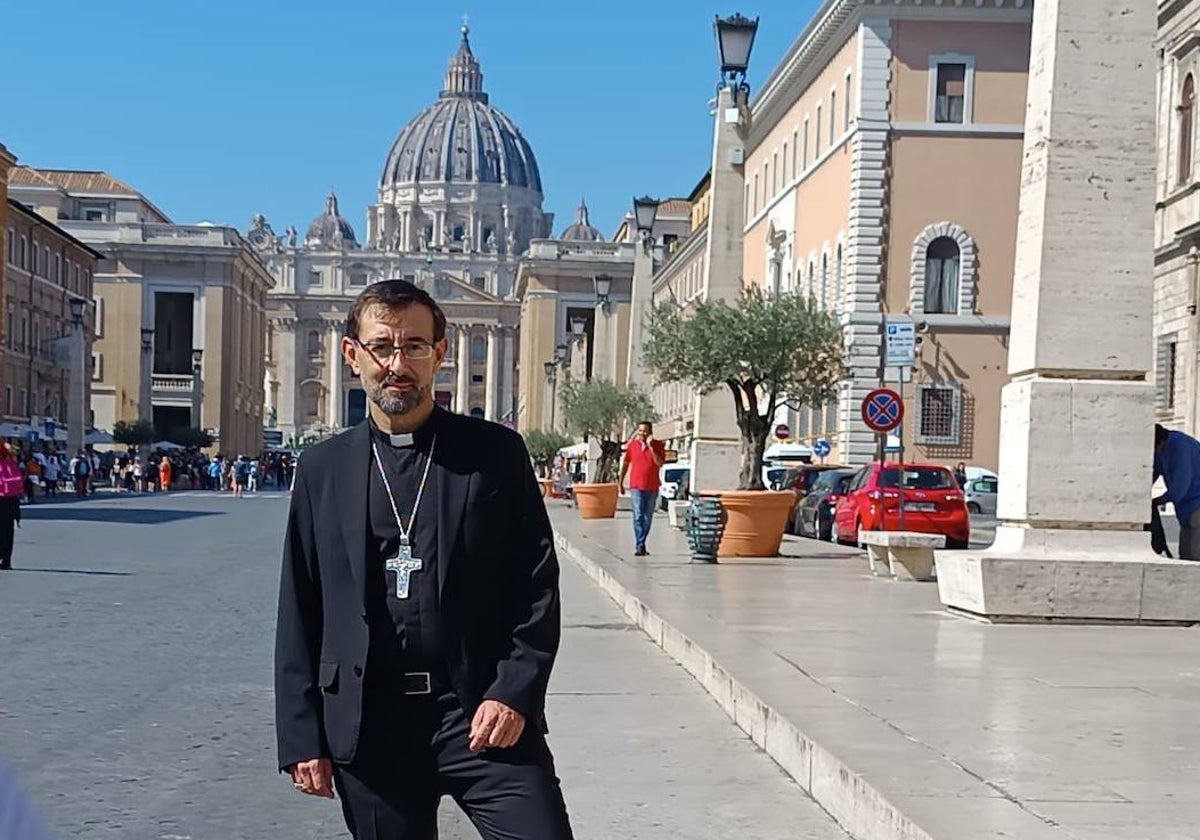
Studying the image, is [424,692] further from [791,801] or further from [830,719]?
[830,719]

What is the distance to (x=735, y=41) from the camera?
2414cm

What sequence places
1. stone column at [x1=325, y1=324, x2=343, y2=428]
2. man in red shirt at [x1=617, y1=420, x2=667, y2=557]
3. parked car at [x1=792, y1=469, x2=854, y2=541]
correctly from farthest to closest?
stone column at [x1=325, y1=324, x2=343, y2=428] < parked car at [x1=792, y1=469, x2=854, y2=541] < man in red shirt at [x1=617, y1=420, x2=667, y2=557]

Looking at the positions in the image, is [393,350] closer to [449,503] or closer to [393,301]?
[393,301]

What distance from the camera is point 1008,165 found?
46.7 meters

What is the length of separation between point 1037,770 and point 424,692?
3535mm

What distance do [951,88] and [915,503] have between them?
22735mm

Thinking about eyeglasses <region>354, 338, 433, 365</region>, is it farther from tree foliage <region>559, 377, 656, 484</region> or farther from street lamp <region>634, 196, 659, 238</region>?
tree foliage <region>559, 377, 656, 484</region>

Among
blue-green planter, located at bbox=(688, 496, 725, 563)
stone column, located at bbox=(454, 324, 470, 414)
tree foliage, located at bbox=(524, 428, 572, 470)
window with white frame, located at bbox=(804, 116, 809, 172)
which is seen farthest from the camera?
stone column, located at bbox=(454, 324, 470, 414)

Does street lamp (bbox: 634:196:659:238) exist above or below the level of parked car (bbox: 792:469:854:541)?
above

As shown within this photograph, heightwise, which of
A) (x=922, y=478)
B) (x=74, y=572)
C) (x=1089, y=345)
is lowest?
(x=74, y=572)

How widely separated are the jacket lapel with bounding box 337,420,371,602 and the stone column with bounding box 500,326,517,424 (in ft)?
566

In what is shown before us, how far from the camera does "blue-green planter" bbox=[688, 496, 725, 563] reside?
66.2 feet

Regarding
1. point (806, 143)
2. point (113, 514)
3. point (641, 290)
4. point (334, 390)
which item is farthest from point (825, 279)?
point (334, 390)

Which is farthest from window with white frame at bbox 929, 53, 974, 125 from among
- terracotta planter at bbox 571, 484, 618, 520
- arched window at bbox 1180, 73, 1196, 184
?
terracotta planter at bbox 571, 484, 618, 520
